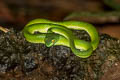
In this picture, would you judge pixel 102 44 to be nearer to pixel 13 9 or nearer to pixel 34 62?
pixel 34 62

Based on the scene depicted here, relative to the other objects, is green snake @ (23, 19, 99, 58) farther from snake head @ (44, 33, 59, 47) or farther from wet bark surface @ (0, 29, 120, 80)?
wet bark surface @ (0, 29, 120, 80)

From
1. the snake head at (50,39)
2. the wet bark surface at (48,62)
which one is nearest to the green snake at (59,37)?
the snake head at (50,39)

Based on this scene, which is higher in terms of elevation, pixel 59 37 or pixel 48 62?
pixel 59 37

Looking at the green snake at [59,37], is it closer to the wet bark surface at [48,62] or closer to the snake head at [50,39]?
the snake head at [50,39]

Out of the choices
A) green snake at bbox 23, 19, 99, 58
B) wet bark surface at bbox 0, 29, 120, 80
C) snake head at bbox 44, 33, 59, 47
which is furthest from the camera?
green snake at bbox 23, 19, 99, 58

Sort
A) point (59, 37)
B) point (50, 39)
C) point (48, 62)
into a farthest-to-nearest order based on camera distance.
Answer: point (59, 37) → point (50, 39) → point (48, 62)

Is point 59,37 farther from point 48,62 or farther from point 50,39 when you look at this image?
point 48,62

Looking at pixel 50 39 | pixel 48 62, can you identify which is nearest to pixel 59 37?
pixel 50 39

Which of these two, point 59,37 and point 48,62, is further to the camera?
point 59,37

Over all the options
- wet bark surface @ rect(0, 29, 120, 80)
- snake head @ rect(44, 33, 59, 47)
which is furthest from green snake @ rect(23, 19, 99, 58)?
wet bark surface @ rect(0, 29, 120, 80)

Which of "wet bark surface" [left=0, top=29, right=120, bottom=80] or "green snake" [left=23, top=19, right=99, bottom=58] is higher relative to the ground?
"green snake" [left=23, top=19, right=99, bottom=58]
